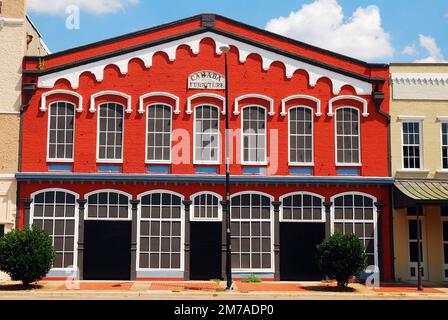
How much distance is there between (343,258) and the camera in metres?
21.1

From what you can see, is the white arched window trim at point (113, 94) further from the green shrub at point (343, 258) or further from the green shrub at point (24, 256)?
the green shrub at point (343, 258)

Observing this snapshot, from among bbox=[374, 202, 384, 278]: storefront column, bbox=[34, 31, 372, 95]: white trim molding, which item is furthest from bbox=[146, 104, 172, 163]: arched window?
bbox=[374, 202, 384, 278]: storefront column

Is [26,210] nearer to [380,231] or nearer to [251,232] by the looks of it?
[251,232]

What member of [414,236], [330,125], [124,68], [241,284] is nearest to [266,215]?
[241,284]

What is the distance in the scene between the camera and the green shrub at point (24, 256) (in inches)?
788

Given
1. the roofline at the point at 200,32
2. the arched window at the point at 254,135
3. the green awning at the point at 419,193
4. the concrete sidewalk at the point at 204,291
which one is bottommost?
the concrete sidewalk at the point at 204,291

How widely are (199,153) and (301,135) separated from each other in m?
4.66

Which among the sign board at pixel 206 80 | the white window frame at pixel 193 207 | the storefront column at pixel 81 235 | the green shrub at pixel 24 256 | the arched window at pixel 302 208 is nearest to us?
the green shrub at pixel 24 256

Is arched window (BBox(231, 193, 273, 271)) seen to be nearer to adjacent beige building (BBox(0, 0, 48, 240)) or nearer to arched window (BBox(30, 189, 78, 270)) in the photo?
arched window (BBox(30, 189, 78, 270))

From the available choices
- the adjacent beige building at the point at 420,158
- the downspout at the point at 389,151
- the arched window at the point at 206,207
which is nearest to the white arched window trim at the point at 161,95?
the arched window at the point at 206,207

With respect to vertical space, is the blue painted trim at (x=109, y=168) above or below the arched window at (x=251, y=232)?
above

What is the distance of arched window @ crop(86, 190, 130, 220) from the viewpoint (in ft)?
76.6

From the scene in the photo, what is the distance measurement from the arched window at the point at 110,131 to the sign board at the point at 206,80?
3.41 meters

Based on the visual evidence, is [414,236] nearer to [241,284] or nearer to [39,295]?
[241,284]
